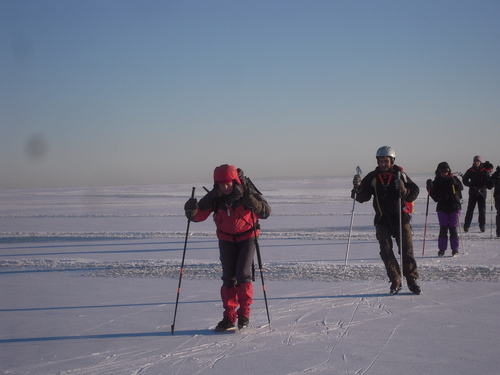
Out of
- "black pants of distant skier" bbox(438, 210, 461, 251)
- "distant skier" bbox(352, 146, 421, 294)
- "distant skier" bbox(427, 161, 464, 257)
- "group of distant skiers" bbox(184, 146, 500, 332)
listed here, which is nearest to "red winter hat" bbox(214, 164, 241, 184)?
"group of distant skiers" bbox(184, 146, 500, 332)

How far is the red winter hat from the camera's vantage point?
477cm

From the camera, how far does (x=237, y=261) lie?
16.0 ft

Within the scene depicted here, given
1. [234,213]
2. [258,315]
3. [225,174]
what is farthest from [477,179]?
[225,174]

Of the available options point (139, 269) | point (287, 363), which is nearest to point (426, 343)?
point (287, 363)

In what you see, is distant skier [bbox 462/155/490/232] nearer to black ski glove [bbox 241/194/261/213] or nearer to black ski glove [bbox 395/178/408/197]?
black ski glove [bbox 395/178/408/197]

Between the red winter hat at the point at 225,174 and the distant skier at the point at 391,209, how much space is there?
86.5 inches

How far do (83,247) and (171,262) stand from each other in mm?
3311

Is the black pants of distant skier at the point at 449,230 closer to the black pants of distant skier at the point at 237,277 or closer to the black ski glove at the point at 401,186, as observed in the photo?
the black ski glove at the point at 401,186

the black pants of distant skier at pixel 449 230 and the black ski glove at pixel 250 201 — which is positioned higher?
the black ski glove at pixel 250 201

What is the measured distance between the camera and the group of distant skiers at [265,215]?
4.81m

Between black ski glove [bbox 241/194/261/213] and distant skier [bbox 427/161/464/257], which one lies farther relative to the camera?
distant skier [bbox 427/161/464/257]

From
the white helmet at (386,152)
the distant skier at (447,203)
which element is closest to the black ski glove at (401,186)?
the white helmet at (386,152)

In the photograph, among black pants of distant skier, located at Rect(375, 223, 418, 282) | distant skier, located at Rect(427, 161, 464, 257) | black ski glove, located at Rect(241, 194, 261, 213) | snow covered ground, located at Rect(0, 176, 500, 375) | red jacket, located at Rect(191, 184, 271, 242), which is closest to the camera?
snow covered ground, located at Rect(0, 176, 500, 375)

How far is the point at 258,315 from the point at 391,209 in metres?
2.25
